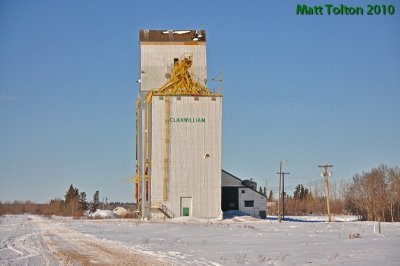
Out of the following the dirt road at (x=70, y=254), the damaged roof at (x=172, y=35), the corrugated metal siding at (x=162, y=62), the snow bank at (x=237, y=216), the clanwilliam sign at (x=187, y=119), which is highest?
the damaged roof at (x=172, y=35)

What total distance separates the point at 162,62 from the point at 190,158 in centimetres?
1274

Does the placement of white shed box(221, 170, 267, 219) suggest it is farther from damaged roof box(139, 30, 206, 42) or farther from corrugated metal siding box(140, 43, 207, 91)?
damaged roof box(139, 30, 206, 42)

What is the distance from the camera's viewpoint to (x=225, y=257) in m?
23.7

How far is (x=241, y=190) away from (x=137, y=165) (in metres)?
12.0

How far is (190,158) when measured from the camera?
2398 inches

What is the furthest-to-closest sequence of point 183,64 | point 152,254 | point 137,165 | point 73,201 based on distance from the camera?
1. point 73,201
2. point 137,165
3. point 183,64
4. point 152,254

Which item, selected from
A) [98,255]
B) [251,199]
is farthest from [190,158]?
[98,255]

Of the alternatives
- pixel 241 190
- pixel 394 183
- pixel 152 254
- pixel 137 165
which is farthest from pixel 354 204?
pixel 152 254

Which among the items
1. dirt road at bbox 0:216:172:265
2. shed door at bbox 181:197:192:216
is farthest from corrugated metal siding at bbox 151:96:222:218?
dirt road at bbox 0:216:172:265

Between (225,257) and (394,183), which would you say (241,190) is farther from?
(225,257)

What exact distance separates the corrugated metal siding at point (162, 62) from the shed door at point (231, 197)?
11817 mm

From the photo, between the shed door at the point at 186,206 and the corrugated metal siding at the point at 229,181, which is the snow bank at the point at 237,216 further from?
the shed door at the point at 186,206

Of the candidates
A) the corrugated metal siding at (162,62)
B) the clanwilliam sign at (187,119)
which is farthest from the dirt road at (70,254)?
the corrugated metal siding at (162,62)

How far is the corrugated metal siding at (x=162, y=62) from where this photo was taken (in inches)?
2677
